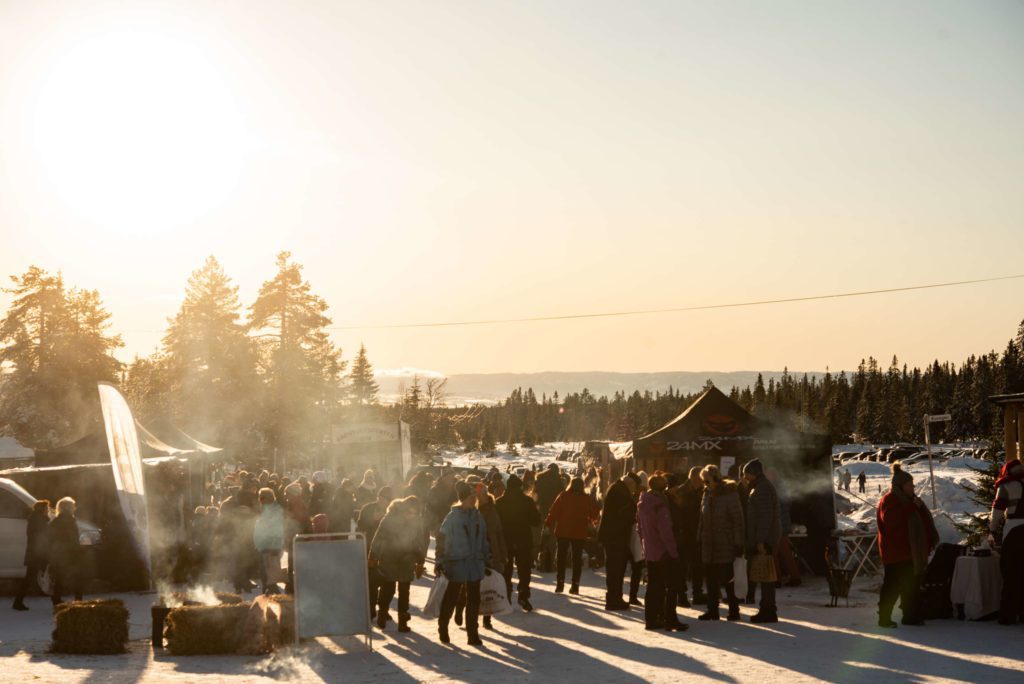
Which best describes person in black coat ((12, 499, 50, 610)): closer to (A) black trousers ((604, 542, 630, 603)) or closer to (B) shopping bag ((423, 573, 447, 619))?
(B) shopping bag ((423, 573, 447, 619))

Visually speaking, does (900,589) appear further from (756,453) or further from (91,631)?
(91,631)

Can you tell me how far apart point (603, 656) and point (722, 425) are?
31.6 feet

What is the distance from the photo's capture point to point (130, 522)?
16.2 metres

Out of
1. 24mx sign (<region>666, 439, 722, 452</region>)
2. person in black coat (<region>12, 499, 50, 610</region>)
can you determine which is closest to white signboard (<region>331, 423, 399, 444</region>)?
24mx sign (<region>666, 439, 722, 452</region>)

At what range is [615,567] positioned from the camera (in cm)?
1516

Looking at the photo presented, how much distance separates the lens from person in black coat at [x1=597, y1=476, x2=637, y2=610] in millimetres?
14953

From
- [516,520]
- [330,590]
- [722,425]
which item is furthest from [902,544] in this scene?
[722,425]

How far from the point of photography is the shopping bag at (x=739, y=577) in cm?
1377

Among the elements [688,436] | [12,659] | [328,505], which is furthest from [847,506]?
[12,659]

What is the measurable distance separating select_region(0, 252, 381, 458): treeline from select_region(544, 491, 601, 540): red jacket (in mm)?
40626

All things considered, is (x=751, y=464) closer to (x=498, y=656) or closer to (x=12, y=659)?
(x=498, y=656)

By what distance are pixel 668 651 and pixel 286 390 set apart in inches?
1913

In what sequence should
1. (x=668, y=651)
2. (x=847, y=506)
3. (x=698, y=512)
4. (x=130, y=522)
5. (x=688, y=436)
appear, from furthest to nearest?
(x=847, y=506) → (x=688, y=436) → (x=130, y=522) → (x=698, y=512) → (x=668, y=651)

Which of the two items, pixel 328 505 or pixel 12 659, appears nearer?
pixel 12 659
